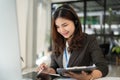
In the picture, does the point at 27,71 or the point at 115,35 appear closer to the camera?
the point at 27,71

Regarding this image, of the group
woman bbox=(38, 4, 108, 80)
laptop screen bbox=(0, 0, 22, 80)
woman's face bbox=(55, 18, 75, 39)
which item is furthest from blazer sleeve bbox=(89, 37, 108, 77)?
laptop screen bbox=(0, 0, 22, 80)

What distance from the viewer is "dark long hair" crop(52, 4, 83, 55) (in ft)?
1.85

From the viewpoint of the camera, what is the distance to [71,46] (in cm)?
62

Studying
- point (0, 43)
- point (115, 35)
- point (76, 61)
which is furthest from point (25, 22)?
point (115, 35)

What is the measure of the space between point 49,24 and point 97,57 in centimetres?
24

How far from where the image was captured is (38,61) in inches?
24.3

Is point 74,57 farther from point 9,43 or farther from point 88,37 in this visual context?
point 9,43

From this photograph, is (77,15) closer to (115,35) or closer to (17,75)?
(115,35)

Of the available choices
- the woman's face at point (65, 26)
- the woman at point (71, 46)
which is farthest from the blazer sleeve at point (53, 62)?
the woman's face at point (65, 26)

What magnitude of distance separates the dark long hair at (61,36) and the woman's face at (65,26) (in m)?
0.01

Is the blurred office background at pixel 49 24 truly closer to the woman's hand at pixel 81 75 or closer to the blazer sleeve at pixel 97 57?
the blazer sleeve at pixel 97 57

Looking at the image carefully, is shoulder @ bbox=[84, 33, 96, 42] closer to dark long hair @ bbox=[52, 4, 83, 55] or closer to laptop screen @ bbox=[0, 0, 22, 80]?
dark long hair @ bbox=[52, 4, 83, 55]

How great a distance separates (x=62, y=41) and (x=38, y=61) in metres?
0.14

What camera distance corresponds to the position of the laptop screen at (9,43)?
19.6 inches
